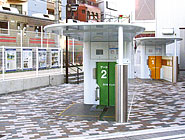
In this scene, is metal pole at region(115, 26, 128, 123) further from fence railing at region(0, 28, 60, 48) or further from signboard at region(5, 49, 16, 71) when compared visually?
fence railing at region(0, 28, 60, 48)

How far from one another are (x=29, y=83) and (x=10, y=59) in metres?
1.73

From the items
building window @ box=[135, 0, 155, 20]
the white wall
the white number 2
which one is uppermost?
building window @ box=[135, 0, 155, 20]

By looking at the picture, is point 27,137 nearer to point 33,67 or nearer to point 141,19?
point 33,67

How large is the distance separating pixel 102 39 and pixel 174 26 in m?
22.1

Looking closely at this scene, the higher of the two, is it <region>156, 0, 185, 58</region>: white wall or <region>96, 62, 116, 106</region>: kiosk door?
<region>156, 0, 185, 58</region>: white wall

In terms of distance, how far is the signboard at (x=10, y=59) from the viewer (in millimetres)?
15305

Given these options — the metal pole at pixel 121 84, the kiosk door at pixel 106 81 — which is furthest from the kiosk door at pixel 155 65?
the metal pole at pixel 121 84

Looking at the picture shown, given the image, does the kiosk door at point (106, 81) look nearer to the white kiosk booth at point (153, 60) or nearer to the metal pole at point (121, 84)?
the metal pole at point (121, 84)

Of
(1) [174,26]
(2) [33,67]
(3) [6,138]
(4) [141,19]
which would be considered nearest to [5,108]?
(3) [6,138]

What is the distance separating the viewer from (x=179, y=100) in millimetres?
12828

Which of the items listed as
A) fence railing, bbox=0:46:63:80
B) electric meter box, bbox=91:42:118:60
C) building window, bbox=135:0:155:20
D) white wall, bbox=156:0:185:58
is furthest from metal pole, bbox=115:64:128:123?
building window, bbox=135:0:155:20

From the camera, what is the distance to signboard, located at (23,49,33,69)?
16.7 m

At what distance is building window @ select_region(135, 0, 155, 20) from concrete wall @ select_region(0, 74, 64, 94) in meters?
20.7

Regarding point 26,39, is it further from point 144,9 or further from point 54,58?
point 144,9
